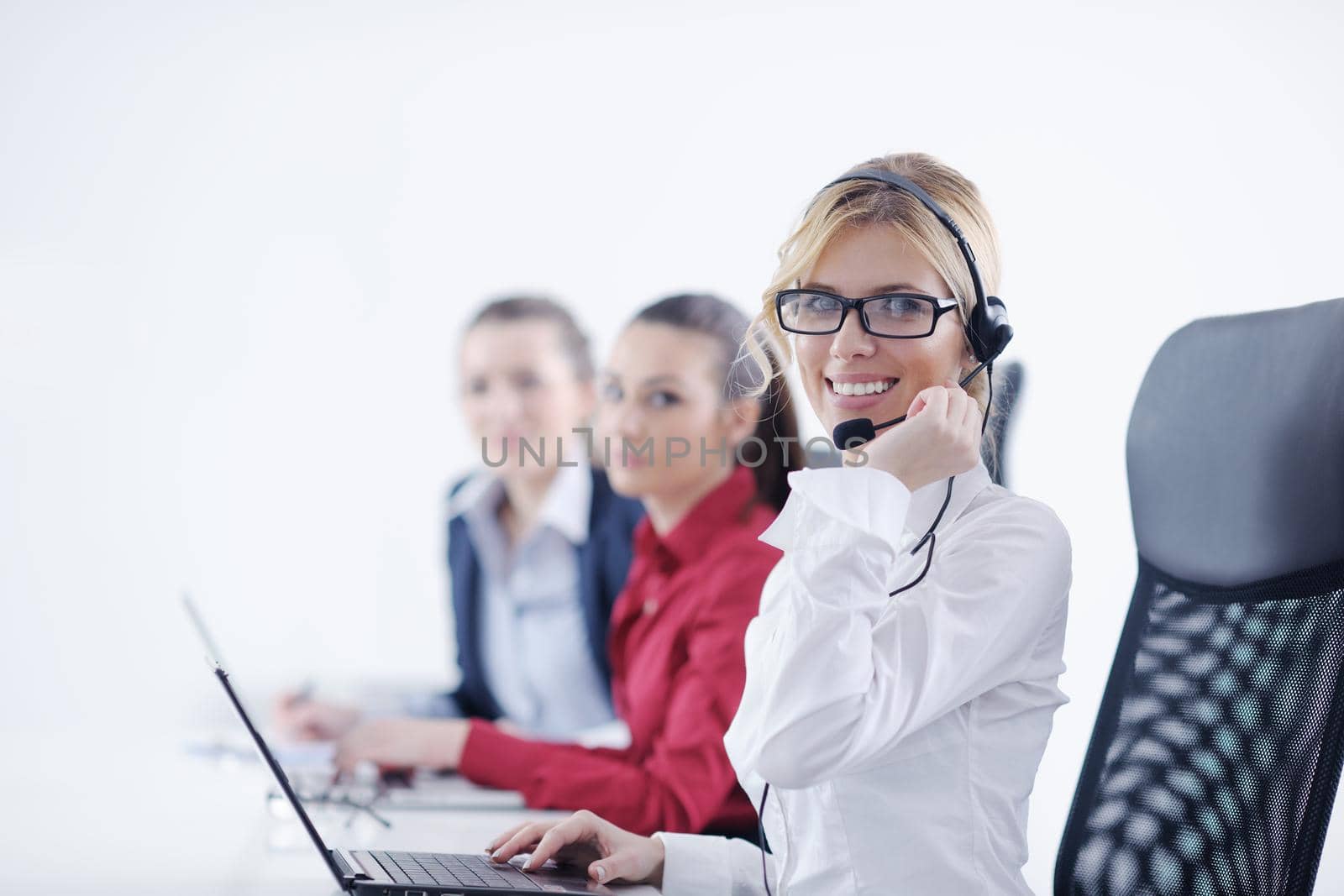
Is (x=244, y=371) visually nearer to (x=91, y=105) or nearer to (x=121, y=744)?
(x=91, y=105)

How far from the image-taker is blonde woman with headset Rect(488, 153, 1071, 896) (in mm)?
871

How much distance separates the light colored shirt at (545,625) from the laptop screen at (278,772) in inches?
64.5

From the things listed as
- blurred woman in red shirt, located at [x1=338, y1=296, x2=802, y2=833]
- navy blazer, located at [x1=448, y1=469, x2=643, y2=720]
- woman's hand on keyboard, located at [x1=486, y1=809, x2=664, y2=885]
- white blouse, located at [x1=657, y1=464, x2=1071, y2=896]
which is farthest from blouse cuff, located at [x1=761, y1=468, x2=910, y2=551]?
navy blazer, located at [x1=448, y1=469, x2=643, y2=720]

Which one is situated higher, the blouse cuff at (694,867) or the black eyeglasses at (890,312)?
the black eyeglasses at (890,312)

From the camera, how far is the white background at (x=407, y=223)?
10.6 ft

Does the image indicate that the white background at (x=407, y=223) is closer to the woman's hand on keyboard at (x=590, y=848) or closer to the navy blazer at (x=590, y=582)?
the navy blazer at (x=590, y=582)

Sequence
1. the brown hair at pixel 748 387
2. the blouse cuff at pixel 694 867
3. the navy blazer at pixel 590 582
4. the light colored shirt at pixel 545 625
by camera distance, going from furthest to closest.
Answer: the light colored shirt at pixel 545 625 → the navy blazer at pixel 590 582 → the brown hair at pixel 748 387 → the blouse cuff at pixel 694 867

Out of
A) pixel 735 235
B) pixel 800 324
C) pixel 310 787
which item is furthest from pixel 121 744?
pixel 735 235

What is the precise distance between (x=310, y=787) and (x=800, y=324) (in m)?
1.03

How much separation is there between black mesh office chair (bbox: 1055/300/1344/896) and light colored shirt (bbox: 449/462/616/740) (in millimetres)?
1564

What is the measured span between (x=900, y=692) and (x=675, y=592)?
874 mm

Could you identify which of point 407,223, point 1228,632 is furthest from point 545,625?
point 407,223

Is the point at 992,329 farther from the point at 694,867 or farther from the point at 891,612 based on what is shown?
the point at 694,867

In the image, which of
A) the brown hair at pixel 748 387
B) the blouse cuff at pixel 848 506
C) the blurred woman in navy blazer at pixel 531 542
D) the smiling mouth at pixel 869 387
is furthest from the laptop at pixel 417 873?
the blurred woman in navy blazer at pixel 531 542
